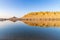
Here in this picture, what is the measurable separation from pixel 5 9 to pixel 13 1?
0.29 meters

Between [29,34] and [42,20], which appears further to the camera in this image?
[42,20]

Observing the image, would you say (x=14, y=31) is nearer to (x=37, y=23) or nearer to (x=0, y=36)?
(x=0, y=36)

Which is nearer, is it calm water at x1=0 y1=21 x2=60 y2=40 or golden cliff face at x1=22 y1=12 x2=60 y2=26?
calm water at x1=0 y1=21 x2=60 y2=40

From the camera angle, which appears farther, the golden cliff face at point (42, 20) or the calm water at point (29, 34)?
the golden cliff face at point (42, 20)

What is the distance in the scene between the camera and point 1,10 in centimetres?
298

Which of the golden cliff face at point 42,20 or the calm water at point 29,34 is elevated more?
the golden cliff face at point 42,20

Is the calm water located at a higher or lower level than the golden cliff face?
lower

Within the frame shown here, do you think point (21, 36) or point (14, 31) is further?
point (14, 31)

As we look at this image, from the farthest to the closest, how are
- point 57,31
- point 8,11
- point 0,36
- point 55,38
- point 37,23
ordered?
point 37,23, point 8,11, point 57,31, point 0,36, point 55,38

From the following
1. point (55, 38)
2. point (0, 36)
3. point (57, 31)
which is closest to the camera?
point (55, 38)

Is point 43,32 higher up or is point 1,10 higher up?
point 1,10

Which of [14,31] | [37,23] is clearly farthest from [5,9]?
[37,23]

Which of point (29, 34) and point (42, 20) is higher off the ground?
point (42, 20)

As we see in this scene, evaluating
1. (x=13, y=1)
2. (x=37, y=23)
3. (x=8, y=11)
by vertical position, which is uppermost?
(x=13, y=1)
